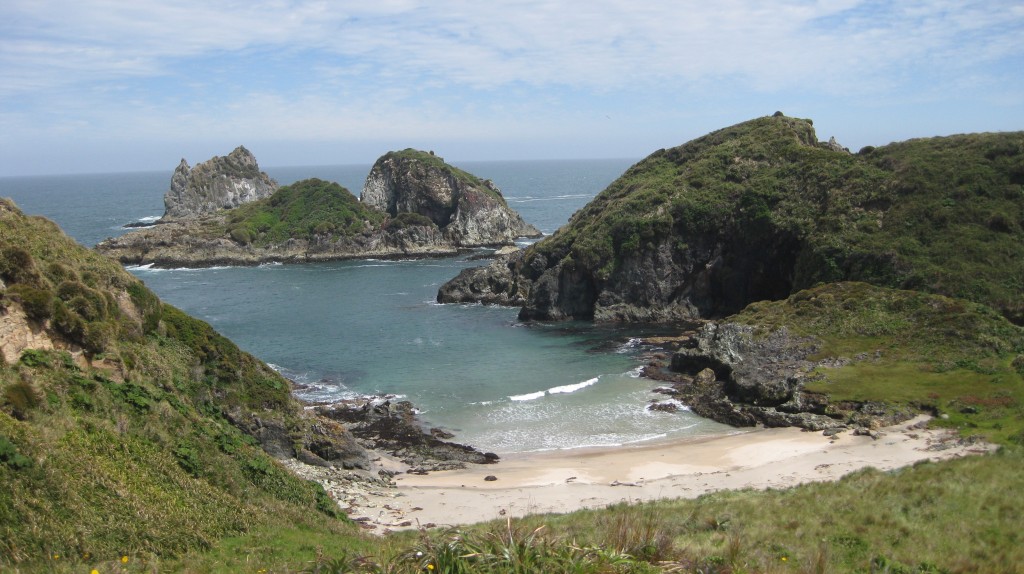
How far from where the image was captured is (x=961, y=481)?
20562 millimetres

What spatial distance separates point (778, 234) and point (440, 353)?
32100 mm

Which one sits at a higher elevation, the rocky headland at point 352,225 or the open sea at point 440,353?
the rocky headland at point 352,225

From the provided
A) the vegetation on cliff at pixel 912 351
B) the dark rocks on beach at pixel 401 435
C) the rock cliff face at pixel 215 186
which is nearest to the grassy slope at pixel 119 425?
the dark rocks on beach at pixel 401 435

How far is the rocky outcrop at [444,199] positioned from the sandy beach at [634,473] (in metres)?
80.0

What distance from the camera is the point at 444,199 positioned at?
4594 inches

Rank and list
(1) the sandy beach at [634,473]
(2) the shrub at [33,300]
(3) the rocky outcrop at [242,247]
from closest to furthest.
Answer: (2) the shrub at [33,300]
(1) the sandy beach at [634,473]
(3) the rocky outcrop at [242,247]

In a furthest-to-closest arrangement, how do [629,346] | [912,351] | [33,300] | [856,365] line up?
1. [629,346]
2. [912,351]
3. [856,365]
4. [33,300]

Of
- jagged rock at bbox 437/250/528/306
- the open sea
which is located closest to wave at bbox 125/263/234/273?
the open sea

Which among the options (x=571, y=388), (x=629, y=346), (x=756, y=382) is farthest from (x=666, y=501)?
(x=629, y=346)

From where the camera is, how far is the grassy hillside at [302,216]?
108 m

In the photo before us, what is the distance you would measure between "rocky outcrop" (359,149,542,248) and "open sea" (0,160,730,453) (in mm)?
20927

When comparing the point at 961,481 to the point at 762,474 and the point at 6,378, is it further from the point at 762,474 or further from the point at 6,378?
the point at 6,378

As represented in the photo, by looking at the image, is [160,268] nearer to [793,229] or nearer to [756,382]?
[793,229]

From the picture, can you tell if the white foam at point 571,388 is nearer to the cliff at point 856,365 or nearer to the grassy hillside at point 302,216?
the cliff at point 856,365
